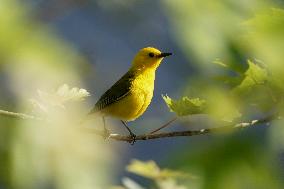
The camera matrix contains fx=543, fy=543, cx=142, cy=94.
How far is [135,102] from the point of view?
2.63 m

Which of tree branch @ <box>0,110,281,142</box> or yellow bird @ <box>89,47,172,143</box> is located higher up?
yellow bird @ <box>89,47,172,143</box>

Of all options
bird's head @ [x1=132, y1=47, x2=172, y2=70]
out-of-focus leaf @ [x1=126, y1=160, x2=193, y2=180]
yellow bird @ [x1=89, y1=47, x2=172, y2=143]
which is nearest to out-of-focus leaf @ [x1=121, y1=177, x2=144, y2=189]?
out-of-focus leaf @ [x1=126, y1=160, x2=193, y2=180]

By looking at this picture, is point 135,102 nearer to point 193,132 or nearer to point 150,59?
point 150,59

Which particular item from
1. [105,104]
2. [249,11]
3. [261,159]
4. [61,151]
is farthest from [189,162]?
[105,104]

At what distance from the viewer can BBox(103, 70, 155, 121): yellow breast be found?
256 cm

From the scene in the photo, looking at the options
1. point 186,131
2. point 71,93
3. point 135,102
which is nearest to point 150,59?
point 135,102

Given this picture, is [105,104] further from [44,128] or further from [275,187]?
[275,187]

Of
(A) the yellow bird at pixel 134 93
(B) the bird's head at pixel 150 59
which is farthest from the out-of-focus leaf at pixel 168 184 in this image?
(B) the bird's head at pixel 150 59

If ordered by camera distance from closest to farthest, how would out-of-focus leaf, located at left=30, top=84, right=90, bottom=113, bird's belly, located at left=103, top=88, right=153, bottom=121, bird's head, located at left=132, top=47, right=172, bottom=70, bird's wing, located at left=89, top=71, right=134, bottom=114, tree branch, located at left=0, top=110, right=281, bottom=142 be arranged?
tree branch, located at left=0, top=110, right=281, bottom=142 → out-of-focus leaf, located at left=30, top=84, right=90, bottom=113 → bird's belly, located at left=103, top=88, right=153, bottom=121 → bird's wing, located at left=89, top=71, right=134, bottom=114 → bird's head, located at left=132, top=47, right=172, bottom=70

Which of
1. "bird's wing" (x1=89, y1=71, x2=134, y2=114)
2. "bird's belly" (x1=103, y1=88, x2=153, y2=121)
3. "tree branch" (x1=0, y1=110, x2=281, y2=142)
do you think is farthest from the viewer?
"bird's wing" (x1=89, y1=71, x2=134, y2=114)

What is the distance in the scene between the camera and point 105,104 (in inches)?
110

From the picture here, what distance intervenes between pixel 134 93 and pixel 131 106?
22 cm

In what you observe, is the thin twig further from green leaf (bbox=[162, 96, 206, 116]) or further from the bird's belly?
the bird's belly

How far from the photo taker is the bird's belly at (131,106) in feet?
8.37
